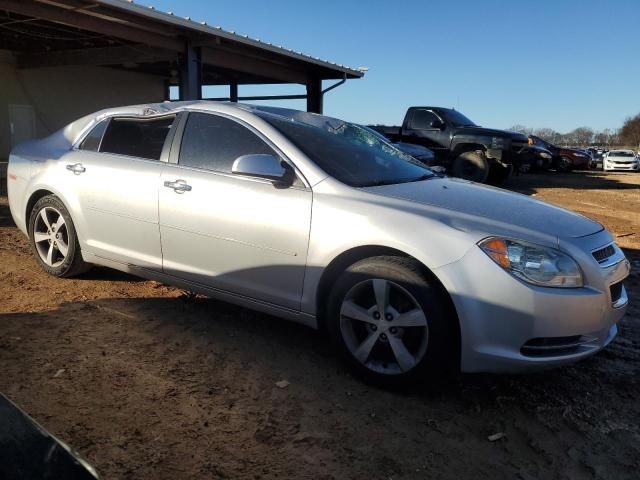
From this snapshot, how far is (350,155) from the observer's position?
12.2 ft

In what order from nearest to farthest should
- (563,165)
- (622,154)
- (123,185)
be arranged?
(123,185) → (563,165) → (622,154)

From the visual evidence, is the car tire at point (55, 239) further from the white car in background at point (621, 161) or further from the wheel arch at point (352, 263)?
the white car in background at point (621, 161)

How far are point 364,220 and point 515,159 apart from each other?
38.0 ft

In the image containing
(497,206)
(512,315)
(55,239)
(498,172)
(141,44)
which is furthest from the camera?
(498,172)

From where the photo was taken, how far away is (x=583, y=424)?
9.02ft

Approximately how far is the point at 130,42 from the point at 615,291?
13214mm

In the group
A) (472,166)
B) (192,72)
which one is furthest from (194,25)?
(472,166)

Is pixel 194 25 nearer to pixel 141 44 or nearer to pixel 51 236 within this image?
pixel 141 44

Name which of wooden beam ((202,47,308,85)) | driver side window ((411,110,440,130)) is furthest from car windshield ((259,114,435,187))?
wooden beam ((202,47,308,85))

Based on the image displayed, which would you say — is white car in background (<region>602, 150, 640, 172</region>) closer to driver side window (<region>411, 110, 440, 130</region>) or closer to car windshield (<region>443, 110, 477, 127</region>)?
car windshield (<region>443, 110, 477, 127</region>)

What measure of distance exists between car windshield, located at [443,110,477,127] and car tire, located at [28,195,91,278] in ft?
35.7

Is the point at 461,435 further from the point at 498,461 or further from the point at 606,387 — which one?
the point at 606,387

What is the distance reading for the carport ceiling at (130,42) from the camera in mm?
10000

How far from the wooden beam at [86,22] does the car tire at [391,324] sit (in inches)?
372
